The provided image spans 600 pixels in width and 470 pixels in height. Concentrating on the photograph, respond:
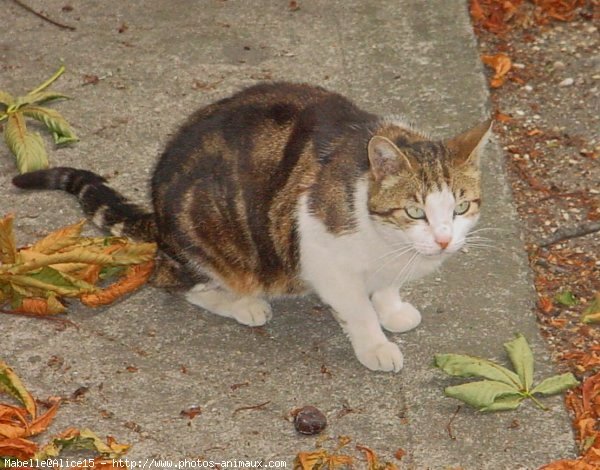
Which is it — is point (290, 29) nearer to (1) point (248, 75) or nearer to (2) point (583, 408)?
(1) point (248, 75)

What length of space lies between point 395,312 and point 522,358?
22.6 inches

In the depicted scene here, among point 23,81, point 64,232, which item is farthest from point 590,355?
point 23,81

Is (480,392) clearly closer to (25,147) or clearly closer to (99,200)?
(99,200)

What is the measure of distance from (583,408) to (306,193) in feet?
4.31

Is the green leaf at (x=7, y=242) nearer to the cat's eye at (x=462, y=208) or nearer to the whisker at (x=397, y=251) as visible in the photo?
the whisker at (x=397, y=251)

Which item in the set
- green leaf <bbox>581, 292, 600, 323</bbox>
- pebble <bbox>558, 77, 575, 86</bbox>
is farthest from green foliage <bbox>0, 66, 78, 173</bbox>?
pebble <bbox>558, 77, 575, 86</bbox>

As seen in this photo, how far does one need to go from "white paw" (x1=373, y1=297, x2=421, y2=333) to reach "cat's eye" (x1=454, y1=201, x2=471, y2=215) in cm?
55

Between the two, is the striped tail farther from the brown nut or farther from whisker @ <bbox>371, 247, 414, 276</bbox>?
the brown nut

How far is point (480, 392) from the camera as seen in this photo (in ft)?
13.5

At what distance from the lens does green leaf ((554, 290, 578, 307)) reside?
191 inches

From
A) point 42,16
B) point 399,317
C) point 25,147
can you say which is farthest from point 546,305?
point 42,16

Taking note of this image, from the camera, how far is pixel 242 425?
13.5 ft

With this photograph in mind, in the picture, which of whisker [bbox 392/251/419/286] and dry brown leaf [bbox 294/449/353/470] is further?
whisker [bbox 392/251/419/286]

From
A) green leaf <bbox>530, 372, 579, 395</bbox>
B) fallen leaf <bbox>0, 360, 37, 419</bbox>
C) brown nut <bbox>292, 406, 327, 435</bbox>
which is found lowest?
green leaf <bbox>530, 372, 579, 395</bbox>
